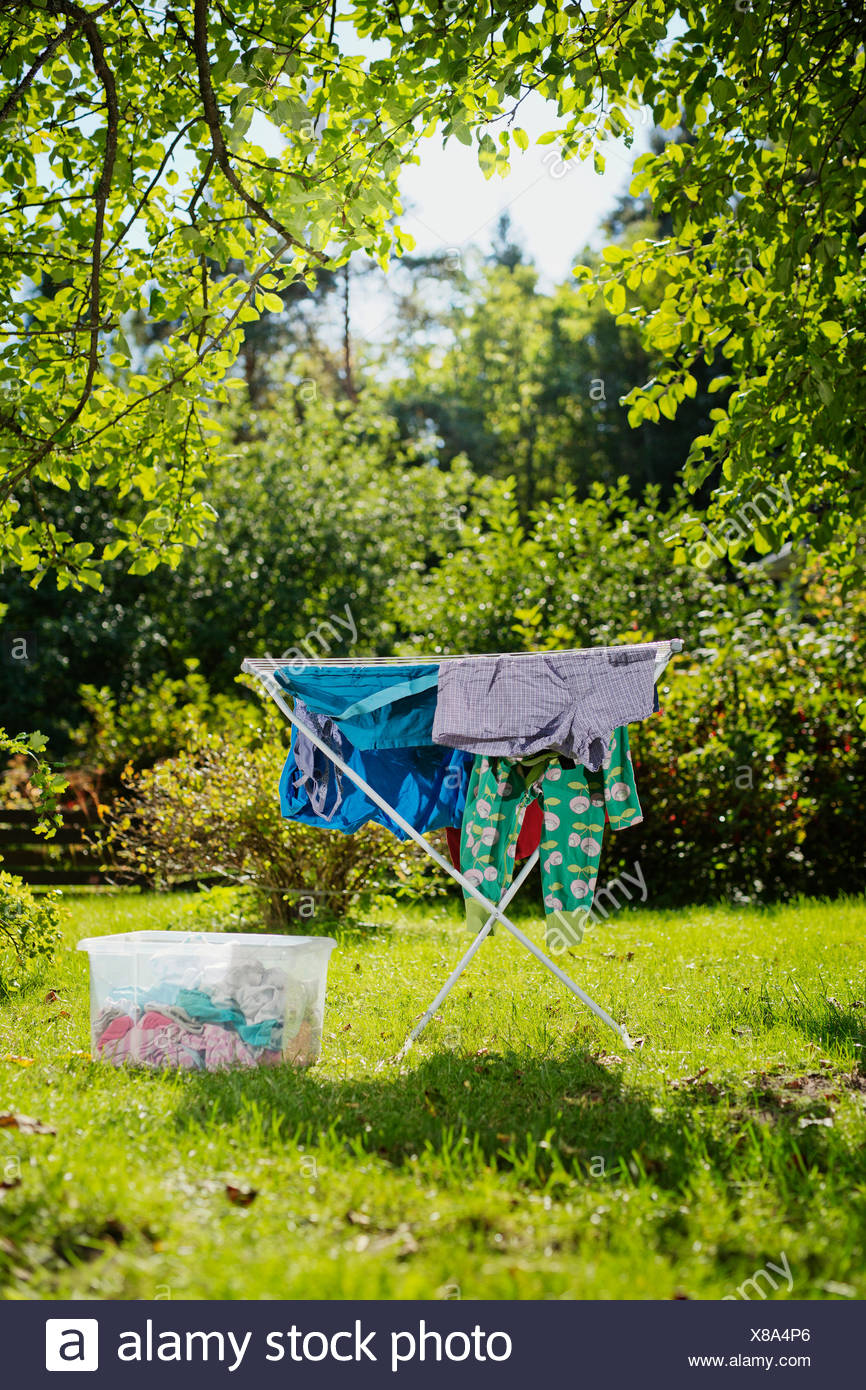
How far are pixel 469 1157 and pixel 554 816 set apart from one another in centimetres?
142

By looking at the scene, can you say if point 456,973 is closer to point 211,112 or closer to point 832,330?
point 832,330

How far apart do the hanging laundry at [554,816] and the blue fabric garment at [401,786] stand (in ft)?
0.97

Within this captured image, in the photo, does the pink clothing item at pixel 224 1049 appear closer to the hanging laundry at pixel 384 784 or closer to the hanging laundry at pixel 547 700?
the hanging laundry at pixel 384 784

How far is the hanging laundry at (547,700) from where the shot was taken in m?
3.64

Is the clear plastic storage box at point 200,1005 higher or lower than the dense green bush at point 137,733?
lower

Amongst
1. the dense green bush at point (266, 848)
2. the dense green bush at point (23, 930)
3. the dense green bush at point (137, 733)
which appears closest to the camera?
the dense green bush at point (23, 930)

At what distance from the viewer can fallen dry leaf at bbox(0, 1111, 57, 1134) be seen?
283cm

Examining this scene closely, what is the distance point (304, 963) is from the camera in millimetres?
3721

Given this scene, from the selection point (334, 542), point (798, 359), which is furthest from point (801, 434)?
point (334, 542)

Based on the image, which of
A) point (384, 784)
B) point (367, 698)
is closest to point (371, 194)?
point (367, 698)

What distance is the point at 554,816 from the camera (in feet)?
12.7

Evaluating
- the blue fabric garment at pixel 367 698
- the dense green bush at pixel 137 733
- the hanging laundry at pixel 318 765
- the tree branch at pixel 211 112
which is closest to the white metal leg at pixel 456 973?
the blue fabric garment at pixel 367 698

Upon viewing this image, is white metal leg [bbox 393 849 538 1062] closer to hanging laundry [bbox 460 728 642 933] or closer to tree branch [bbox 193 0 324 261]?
hanging laundry [bbox 460 728 642 933]
